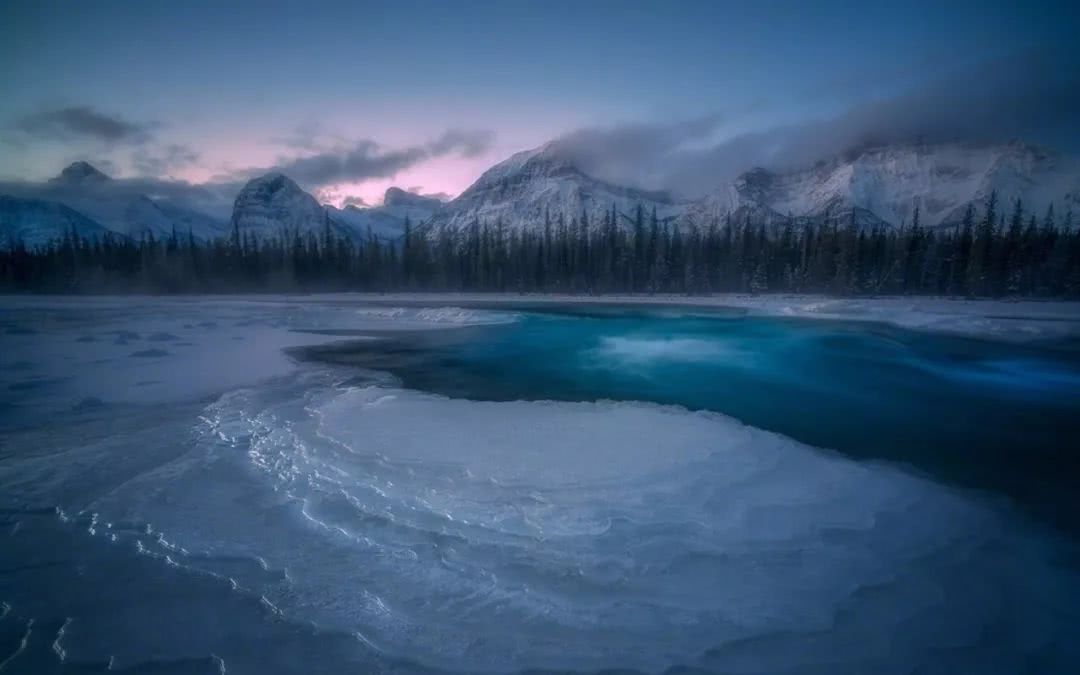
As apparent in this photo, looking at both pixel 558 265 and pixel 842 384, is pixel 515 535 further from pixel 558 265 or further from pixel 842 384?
pixel 558 265

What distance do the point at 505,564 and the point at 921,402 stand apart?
14000 mm

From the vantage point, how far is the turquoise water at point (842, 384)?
9.12 meters

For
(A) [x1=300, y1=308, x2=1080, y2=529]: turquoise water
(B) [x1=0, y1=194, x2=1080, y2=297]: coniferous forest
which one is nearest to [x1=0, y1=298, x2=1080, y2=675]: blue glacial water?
(A) [x1=300, y1=308, x2=1080, y2=529]: turquoise water

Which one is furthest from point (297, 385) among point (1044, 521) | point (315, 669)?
point (1044, 521)

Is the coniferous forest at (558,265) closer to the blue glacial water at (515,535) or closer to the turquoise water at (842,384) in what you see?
the turquoise water at (842,384)

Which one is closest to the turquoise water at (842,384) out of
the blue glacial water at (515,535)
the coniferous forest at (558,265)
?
the blue glacial water at (515,535)

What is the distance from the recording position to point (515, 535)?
525 centimetres

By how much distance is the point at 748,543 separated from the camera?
5266 mm

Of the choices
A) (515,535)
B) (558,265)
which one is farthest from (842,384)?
(558,265)

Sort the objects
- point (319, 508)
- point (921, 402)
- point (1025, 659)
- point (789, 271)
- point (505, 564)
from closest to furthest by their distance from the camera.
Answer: point (1025, 659)
point (505, 564)
point (319, 508)
point (921, 402)
point (789, 271)

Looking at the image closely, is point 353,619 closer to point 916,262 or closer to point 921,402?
point 921,402

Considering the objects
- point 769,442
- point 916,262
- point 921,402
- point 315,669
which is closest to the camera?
point 315,669

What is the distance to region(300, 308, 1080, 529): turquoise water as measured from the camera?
359 inches

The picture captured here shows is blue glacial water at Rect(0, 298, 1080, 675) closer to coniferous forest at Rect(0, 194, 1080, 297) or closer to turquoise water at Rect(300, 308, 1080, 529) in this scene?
turquoise water at Rect(300, 308, 1080, 529)
